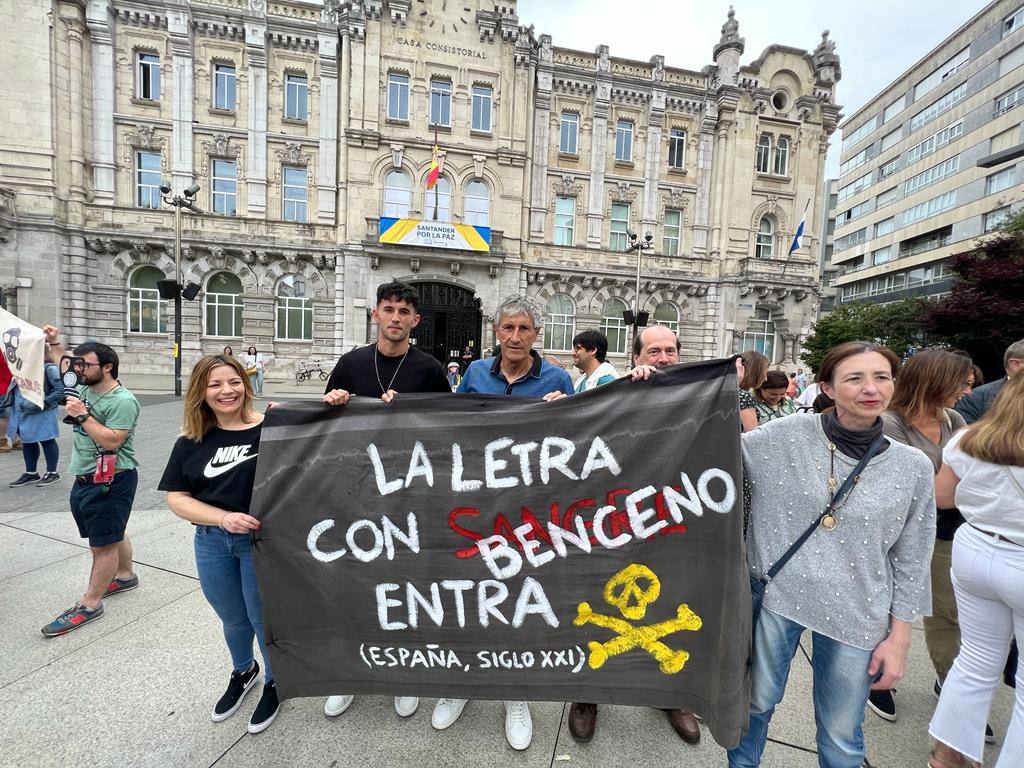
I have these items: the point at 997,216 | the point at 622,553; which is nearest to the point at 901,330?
the point at 997,216

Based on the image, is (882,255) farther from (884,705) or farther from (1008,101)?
(884,705)

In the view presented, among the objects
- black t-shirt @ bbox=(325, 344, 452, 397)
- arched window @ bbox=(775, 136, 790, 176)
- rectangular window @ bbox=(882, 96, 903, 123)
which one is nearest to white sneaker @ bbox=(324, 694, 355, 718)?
black t-shirt @ bbox=(325, 344, 452, 397)

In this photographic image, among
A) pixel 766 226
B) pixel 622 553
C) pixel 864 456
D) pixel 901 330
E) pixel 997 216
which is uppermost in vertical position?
pixel 997 216

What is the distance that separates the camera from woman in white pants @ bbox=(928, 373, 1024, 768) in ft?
5.67

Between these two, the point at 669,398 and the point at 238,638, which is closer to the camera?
the point at 669,398

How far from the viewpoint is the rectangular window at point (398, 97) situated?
20.2 metres

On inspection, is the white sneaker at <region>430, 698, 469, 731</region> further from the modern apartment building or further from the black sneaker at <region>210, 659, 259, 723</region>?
the modern apartment building

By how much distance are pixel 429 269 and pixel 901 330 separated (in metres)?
22.4

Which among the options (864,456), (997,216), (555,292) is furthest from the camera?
(997,216)

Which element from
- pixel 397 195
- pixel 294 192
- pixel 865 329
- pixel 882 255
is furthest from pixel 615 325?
pixel 882 255

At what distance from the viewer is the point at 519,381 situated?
2.63m

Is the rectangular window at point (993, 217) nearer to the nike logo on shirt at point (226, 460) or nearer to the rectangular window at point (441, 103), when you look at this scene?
the rectangular window at point (441, 103)

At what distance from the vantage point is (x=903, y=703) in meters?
2.60

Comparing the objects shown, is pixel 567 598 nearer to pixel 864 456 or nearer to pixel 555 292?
pixel 864 456
